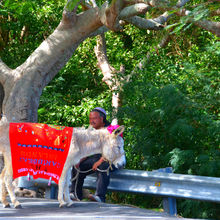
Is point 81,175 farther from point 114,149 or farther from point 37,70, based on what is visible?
point 37,70

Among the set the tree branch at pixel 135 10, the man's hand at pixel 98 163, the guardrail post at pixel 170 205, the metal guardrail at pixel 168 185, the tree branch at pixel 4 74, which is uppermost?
the tree branch at pixel 135 10

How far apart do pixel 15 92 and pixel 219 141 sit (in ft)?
12.9

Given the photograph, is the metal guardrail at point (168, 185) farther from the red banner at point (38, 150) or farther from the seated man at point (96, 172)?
the red banner at point (38, 150)

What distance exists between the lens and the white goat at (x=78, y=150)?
19.9 ft

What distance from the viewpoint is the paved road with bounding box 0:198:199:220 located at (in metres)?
5.12

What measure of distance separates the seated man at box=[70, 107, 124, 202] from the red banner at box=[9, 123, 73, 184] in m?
0.75

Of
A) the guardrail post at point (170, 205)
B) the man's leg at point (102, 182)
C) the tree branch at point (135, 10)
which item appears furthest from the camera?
the tree branch at point (135, 10)

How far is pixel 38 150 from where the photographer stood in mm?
6051

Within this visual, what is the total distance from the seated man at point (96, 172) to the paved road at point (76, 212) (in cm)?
26

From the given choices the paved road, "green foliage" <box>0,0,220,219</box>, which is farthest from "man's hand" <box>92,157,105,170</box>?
"green foliage" <box>0,0,220,219</box>

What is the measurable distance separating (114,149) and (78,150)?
1.70 feet

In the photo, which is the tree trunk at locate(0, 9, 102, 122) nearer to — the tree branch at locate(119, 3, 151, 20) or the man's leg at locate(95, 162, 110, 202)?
the tree branch at locate(119, 3, 151, 20)

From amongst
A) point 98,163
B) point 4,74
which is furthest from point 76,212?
point 4,74

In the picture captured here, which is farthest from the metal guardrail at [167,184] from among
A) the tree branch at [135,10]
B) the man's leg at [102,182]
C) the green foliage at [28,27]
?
the green foliage at [28,27]
